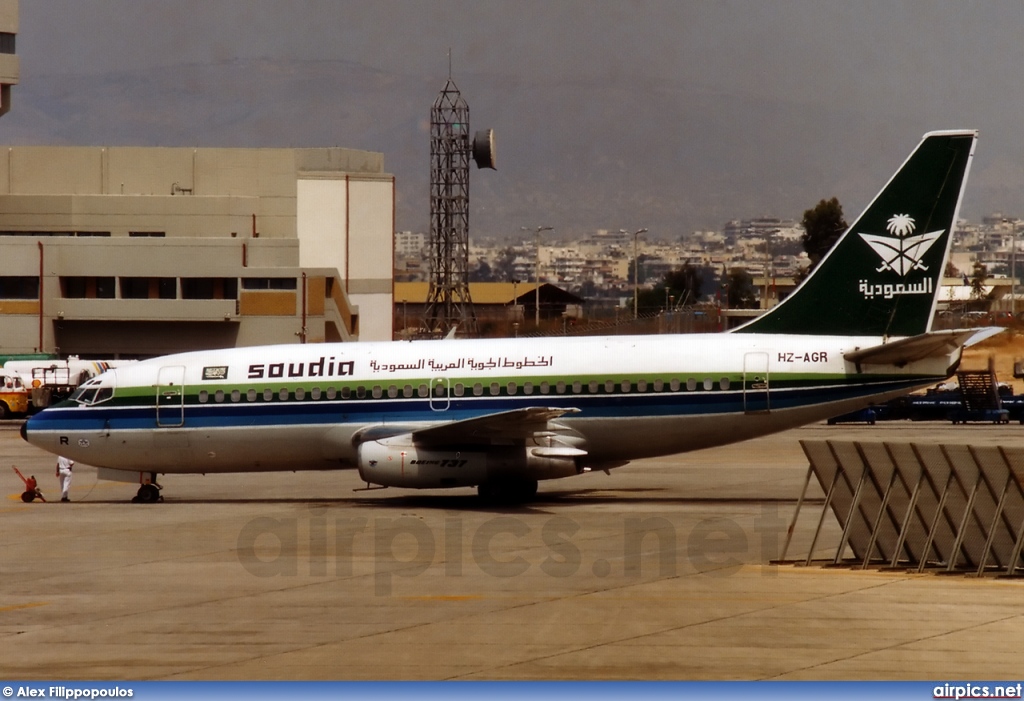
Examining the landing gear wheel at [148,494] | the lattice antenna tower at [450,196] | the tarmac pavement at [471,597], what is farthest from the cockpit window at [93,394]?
the lattice antenna tower at [450,196]

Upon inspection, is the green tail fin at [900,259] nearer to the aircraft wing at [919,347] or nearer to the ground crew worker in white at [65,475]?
the aircraft wing at [919,347]

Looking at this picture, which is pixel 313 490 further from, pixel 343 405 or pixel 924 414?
pixel 924 414

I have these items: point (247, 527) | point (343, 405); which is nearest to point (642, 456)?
point (343, 405)

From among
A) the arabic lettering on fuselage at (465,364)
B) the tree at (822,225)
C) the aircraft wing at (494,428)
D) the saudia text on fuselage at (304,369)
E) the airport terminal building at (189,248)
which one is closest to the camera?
the aircraft wing at (494,428)

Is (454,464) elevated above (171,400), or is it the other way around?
(171,400)

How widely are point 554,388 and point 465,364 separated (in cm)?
216

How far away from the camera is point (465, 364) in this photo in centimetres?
3194

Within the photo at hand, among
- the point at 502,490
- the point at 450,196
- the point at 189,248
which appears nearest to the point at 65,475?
the point at 502,490

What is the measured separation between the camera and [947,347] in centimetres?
3009

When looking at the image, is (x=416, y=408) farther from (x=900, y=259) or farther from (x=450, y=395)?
(x=900, y=259)

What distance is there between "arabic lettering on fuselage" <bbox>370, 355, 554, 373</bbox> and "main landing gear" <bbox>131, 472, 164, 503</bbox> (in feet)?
21.0

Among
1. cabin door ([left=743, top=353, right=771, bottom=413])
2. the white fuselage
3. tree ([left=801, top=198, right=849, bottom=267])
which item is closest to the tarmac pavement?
the white fuselage

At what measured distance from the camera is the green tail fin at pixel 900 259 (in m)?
31.4

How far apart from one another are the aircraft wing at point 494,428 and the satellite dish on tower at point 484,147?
292ft
